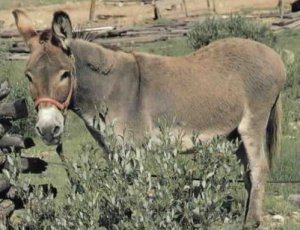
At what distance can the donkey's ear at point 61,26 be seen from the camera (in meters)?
6.78

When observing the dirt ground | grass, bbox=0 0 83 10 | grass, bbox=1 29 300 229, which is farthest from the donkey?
grass, bbox=0 0 83 10

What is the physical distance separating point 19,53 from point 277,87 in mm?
18652

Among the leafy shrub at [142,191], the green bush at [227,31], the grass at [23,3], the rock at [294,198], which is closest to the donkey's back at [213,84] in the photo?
the rock at [294,198]

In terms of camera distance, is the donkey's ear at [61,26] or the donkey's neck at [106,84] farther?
the donkey's neck at [106,84]

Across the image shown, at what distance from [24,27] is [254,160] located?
266cm

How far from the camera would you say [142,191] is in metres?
5.11

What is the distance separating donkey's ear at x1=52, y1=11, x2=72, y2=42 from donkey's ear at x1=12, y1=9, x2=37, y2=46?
0.98 ft

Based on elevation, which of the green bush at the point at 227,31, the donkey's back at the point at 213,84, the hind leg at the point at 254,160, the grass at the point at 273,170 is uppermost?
the donkey's back at the point at 213,84

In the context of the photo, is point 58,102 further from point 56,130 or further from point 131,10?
point 131,10

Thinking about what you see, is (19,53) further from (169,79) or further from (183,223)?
(183,223)

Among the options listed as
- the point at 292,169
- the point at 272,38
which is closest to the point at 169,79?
the point at 292,169

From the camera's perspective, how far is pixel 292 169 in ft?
33.6

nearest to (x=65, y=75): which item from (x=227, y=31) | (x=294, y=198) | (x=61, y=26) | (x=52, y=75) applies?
(x=52, y=75)

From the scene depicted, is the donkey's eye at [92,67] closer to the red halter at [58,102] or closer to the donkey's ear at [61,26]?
the red halter at [58,102]
